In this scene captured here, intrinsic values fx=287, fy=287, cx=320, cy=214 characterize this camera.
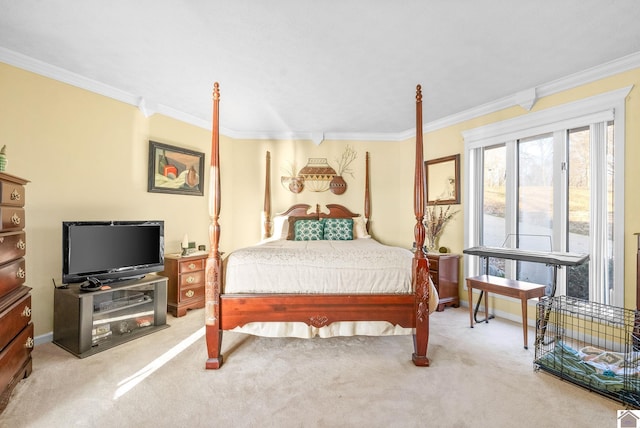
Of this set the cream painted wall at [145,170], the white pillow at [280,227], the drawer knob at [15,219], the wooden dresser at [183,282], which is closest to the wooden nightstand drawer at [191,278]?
the wooden dresser at [183,282]

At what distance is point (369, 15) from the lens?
6.69 feet

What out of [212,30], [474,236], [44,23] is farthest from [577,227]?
[44,23]

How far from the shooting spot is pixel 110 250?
2893 mm

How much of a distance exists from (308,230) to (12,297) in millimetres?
2963

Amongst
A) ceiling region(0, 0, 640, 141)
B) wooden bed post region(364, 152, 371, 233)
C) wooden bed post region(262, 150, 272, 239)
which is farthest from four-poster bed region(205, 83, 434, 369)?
wooden bed post region(364, 152, 371, 233)

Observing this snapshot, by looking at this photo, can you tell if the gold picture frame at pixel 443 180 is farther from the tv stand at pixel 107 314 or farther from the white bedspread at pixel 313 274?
the tv stand at pixel 107 314

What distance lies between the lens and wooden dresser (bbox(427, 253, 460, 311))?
12.4 feet

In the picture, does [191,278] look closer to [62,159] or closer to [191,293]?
[191,293]

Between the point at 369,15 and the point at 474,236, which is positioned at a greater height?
the point at 369,15

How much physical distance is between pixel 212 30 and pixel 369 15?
3.91ft

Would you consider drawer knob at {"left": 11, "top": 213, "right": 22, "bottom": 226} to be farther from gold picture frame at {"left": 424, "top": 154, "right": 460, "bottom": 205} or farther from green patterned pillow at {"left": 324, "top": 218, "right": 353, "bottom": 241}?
gold picture frame at {"left": 424, "top": 154, "right": 460, "bottom": 205}

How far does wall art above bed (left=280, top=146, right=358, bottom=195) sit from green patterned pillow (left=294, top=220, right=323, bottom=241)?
2.79 ft

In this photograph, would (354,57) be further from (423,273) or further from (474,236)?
(474,236)

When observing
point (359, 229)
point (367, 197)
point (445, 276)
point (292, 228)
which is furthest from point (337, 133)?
point (445, 276)
